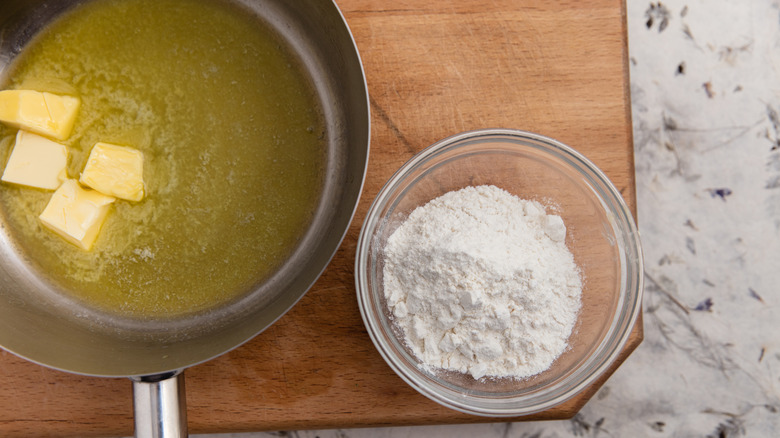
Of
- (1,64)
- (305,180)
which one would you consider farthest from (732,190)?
(1,64)

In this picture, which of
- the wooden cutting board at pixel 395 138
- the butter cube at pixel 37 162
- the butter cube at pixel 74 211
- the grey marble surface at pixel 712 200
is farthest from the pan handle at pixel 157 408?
the grey marble surface at pixel 712 200

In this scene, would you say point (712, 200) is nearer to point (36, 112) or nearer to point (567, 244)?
point (567, 244)

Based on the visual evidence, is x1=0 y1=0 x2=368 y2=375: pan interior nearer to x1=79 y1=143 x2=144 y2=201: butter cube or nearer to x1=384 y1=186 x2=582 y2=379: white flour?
x1=79 y1=143 x2=144 y2=201: butter cube

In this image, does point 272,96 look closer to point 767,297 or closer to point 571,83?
point 571,83

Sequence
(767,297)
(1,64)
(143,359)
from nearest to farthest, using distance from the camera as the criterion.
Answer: (143,359) < (1,64) < (767,297)

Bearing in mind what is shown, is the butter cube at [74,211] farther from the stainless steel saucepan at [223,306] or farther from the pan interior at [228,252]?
the stainless steel saucepan at [223,306]

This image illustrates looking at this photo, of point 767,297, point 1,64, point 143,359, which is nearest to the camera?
point 143,359

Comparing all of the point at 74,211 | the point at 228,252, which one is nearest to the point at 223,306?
the point at 228,252

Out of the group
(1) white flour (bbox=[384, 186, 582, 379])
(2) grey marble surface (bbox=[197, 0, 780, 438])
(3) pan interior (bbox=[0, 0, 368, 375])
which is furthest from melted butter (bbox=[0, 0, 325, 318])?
(2) grey marble surface (bbox=[197, 0, 780, 438])
